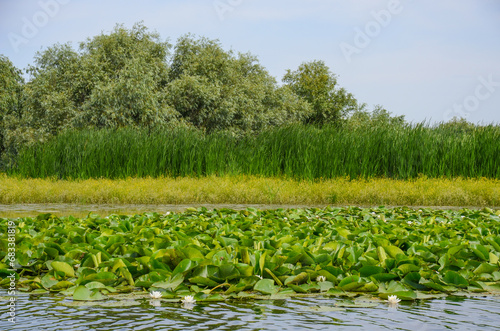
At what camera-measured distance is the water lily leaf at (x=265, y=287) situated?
11.6ft

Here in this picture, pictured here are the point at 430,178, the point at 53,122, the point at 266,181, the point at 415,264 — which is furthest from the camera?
the point at 53,122

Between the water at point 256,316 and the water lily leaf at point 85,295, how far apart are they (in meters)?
0.11

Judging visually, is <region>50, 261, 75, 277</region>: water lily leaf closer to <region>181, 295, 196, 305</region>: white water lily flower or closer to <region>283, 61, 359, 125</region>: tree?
<region>181, 295, 196, 305</region>: white water lily flower

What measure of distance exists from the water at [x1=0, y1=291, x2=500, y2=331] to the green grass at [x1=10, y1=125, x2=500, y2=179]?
10425 millimetres

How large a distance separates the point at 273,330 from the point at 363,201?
9046mm

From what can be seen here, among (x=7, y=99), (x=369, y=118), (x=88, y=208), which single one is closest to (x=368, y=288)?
(x=88, y=208)

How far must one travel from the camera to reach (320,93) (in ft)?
128

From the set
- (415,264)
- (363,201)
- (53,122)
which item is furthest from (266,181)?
(53,122)

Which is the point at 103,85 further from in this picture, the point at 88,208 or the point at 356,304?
the point at 356,304

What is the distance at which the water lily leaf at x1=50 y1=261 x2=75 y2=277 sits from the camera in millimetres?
3909

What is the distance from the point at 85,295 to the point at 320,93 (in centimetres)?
3673

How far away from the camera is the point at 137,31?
28.0 m

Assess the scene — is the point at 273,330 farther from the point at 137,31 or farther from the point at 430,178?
the point at 137,31

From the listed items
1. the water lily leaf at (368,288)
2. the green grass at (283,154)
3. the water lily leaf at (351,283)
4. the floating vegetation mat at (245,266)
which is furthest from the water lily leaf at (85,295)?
the green grass at (283,154)
